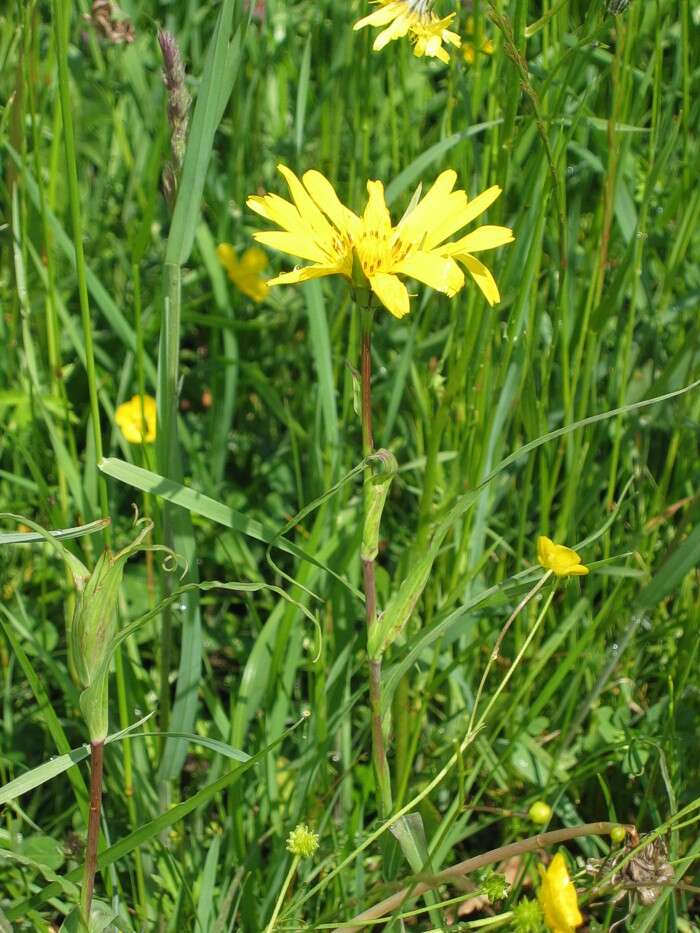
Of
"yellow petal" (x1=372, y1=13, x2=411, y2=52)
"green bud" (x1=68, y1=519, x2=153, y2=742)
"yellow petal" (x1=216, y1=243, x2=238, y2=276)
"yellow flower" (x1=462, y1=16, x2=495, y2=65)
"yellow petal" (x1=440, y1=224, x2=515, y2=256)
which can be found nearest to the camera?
"green bud" (x1=68, y1=519, x2=153, y2=742)

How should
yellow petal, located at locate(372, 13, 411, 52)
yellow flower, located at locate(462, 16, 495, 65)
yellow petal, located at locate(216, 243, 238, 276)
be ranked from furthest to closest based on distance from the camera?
yellow petal, located at locate(216, 243, 238, 276)
yellow flower, located at locate(462, 16, 495, 65)
yellow petal, located at locate(372, 13, 411, 52)

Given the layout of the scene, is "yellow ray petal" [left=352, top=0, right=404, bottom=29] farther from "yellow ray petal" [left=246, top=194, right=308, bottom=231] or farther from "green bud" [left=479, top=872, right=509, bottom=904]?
"green bud" [left=479, top=872, right=509, bottom=904]

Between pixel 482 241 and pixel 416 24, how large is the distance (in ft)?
0.94

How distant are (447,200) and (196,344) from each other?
1.11 metres

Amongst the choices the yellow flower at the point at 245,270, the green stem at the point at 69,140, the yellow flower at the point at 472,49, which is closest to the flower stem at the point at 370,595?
the green stem at the point at 69,140

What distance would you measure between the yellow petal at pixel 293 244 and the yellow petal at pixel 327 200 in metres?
0.07

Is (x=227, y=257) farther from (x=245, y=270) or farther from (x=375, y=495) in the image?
(x=375, y=495)

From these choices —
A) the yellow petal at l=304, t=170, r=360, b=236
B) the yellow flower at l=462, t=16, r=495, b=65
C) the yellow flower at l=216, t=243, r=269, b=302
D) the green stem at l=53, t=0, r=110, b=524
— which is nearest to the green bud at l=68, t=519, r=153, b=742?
the green stem at l=53, t=0, r=110, b=524

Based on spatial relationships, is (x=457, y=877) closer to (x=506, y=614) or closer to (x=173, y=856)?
(x=173, y=856)

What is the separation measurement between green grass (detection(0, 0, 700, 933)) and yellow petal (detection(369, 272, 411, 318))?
0.11m

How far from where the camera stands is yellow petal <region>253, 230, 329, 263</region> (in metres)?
0.83

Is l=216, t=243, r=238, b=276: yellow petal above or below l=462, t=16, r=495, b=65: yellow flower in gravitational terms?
below

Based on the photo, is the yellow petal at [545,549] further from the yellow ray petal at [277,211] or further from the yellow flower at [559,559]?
the yellow ray petal at [277,211]

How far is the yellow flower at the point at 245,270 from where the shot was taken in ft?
5.67
